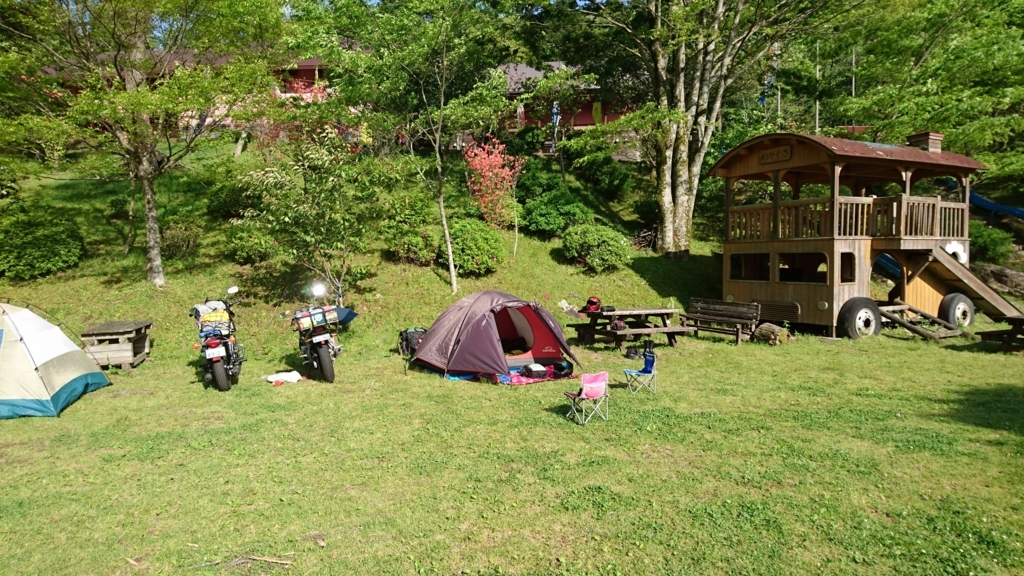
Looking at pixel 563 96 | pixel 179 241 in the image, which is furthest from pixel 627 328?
pixel 563 96

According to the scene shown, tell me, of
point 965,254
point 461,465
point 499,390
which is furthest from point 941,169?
point 461,465

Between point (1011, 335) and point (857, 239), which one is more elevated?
point (857, 239)

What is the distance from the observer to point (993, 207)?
2278 cm

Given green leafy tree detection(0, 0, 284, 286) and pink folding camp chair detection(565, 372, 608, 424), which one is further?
green leafy tree detection(0, 0, 284, 286)

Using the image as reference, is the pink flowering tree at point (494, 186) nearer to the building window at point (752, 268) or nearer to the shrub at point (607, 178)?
the shrub at point (607, 178)

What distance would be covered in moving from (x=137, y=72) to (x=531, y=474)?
40.8ft

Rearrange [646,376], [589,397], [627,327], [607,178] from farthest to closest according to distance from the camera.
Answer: [607,178]
[627,327]
[646,376]
[589,397]

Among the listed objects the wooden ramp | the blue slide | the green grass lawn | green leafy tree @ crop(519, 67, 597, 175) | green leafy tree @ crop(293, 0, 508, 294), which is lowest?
the green grass lawn

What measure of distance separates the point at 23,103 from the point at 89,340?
554cm

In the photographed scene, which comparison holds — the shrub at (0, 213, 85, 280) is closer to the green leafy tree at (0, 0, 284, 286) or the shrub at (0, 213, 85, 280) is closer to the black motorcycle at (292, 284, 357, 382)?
the green leafy tree at (0, 0, 284, 286)

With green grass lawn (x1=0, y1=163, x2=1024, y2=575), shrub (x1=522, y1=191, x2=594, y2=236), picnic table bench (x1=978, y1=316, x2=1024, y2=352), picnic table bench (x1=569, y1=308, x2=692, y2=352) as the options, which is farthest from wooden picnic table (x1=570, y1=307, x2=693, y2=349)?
shrub (x1=522, y1=191, x2=594, y2=236)

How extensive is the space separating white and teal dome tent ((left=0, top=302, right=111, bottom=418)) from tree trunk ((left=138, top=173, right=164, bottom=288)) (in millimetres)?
4508

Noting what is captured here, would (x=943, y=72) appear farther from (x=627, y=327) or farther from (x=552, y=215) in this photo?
(x=627, y=327)

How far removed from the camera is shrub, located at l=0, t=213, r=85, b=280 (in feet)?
39.2
